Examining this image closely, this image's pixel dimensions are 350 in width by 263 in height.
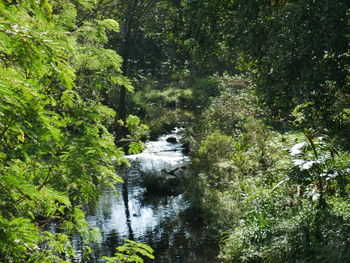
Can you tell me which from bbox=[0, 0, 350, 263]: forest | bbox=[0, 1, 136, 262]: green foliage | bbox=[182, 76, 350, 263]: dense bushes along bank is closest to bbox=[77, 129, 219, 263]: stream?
bbox=[0, 0, 350, 263]: forest

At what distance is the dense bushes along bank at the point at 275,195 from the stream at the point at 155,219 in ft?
1.85

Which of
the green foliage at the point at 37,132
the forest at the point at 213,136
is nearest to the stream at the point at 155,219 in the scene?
the forest at the point at 213,136

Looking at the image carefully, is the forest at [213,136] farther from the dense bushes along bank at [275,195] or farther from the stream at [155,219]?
the stream at [155,219]

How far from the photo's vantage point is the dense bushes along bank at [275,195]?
628 centimetres

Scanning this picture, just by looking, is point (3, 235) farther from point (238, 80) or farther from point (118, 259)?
point (238, 80)

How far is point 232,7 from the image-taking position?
25.3 feet

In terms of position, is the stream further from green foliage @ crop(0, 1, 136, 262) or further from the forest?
green foliage @ crop(0, 1, 136, 262)

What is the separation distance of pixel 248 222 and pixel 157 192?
19.3 feet

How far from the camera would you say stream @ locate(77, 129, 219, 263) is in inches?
363

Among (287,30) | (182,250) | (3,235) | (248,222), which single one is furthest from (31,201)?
(182,250)

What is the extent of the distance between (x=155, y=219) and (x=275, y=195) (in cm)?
441

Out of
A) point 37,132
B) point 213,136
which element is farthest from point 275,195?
point 37,132

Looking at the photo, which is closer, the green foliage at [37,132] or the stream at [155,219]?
the green foliage at [37,132]

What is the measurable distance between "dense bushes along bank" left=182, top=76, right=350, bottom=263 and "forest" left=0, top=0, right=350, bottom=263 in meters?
0.03
